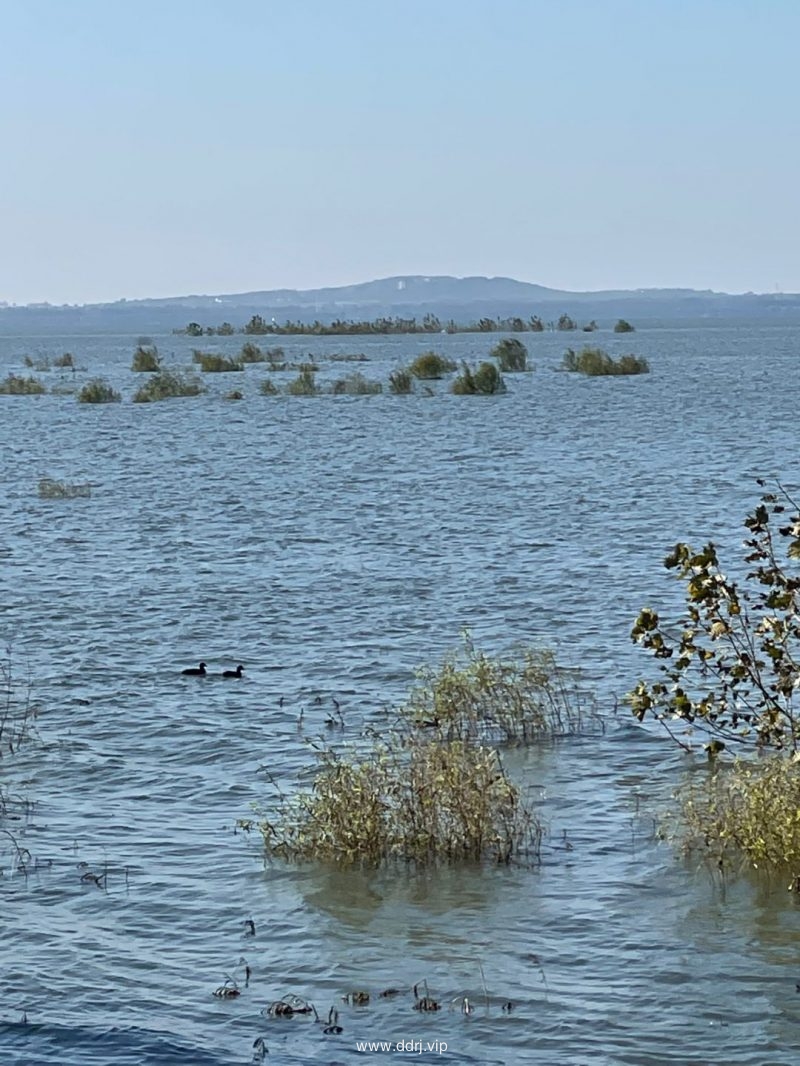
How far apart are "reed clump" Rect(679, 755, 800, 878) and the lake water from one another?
0.74 feet

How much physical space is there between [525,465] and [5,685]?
26.4 metres

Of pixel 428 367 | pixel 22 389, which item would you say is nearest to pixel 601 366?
pixel 428 367

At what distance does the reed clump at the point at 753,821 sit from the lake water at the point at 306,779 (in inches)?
8.9

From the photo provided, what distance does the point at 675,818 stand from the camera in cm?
1211

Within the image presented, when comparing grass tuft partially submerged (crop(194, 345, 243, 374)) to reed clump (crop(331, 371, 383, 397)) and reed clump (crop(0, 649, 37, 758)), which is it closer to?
reed clump (crop(331, 371, 383, 397))

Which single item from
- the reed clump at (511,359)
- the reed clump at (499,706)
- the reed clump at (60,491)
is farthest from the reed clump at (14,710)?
the reed clump at (511,359)

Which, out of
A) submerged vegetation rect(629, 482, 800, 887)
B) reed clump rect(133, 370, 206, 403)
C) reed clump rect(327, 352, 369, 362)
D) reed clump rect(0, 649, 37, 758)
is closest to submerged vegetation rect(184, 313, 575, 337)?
reed clump rect(327, 352, 369, 362)

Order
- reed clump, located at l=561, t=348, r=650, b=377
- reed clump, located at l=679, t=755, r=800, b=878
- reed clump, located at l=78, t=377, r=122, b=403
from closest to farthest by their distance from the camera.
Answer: reed clump, located at l=679, t=755, r=800, b=878
reed clump, located at l=78, t=377, r=122, b=403
reed clump, located at l=561, t=348, r=650, b=377

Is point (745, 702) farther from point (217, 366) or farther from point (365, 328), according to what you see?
point (365, 328)

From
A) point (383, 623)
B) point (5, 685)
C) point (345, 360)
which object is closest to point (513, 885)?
point (5, 685)

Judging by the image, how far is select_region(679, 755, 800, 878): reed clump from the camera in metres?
10.7

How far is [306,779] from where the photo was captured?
13648 millimetres

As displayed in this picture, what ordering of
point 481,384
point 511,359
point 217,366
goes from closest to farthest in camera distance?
point 481,384
point 511,359
point 217,366

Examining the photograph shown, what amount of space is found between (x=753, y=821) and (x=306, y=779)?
4099mm
